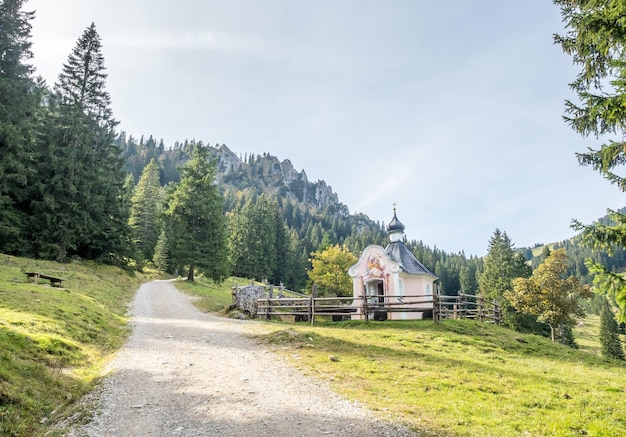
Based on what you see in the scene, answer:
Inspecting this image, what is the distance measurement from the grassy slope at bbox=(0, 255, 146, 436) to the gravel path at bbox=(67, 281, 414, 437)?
0.66 metres

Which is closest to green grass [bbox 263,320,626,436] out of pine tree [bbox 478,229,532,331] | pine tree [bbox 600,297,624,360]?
pine tree [bbox 478,229,532,331]

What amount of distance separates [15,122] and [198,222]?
56.0 ft

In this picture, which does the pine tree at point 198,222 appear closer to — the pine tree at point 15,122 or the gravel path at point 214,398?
the pine tree at point 15,122

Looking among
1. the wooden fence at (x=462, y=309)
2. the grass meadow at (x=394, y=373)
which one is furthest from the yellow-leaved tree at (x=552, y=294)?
the grass meadow at (x=394, y=373)

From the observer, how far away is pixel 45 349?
28.9 feet

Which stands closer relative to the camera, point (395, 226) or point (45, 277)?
point (45, 277)

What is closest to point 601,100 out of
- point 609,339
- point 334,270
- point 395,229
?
point 395,229

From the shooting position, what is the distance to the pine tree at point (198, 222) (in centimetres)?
3703

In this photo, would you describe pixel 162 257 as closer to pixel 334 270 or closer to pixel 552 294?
A: pixel 334 270

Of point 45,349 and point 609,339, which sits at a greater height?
point 45,349

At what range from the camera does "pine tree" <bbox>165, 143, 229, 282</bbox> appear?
121 feet

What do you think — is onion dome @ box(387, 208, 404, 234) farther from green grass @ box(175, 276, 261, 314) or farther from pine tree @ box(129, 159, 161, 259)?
pine tree @ box(129, 159, 161, 259)

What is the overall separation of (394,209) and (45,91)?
29.4 meters

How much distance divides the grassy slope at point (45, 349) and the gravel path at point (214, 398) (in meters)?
0.66
